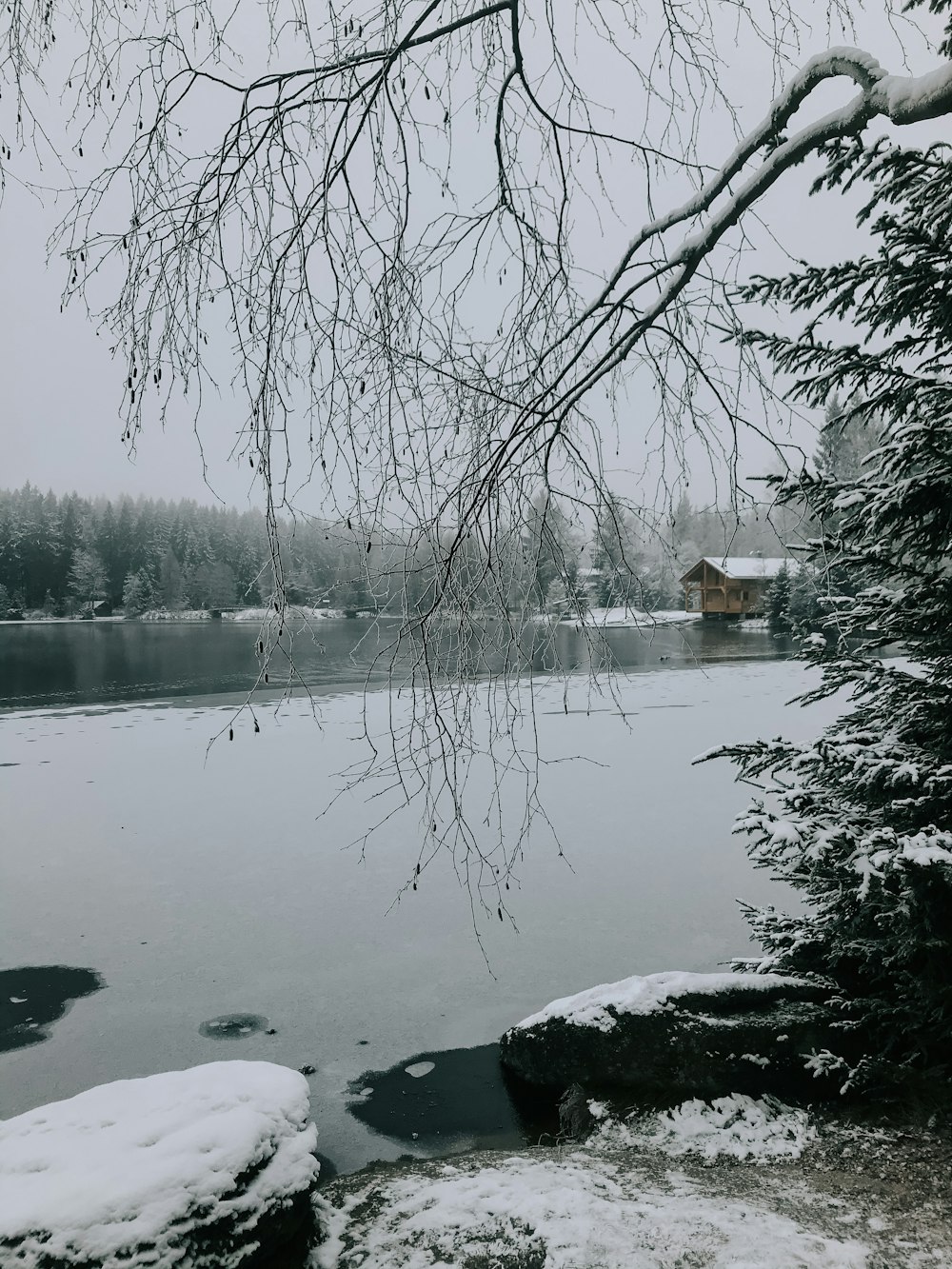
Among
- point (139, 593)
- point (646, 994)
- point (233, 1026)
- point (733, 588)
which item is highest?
point (139, 593)

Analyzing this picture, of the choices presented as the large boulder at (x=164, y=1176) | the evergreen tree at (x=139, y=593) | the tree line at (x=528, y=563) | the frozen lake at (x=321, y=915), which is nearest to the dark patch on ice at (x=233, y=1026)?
the frozen lake at (x=321, y=915)

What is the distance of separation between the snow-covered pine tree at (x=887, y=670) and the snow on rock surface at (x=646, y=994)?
12.3 inches

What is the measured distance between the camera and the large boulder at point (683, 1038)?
3.99m

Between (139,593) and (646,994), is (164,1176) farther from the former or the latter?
(139,593)

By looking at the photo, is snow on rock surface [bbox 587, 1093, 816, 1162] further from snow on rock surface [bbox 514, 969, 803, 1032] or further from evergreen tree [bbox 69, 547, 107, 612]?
evergreen tree [bbox 69, 547, 107, 612]

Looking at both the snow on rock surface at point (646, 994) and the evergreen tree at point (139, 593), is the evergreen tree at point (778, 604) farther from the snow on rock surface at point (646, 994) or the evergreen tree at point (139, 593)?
the evergreen tree at point (139, 593)

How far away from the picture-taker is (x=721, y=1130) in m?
3.75

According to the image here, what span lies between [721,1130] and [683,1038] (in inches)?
18.0

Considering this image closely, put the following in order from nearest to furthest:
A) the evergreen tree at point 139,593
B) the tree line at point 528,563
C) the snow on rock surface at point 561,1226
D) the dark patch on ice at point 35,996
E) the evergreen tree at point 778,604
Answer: the tree line at point 528,563, the snow on rock surface at point 561,1226, the dark patch on ice at point 35,996, the evergreen tree at point 778,604, the evergreen tree at point 139,593

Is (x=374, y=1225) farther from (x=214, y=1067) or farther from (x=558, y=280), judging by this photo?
(x=558, y=280)

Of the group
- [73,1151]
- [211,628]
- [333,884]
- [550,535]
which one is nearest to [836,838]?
[550,535]

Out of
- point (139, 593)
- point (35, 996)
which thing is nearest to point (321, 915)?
point (35, 996)

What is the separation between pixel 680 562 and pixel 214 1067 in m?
2.94

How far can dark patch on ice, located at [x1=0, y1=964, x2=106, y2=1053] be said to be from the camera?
475 centimetres
